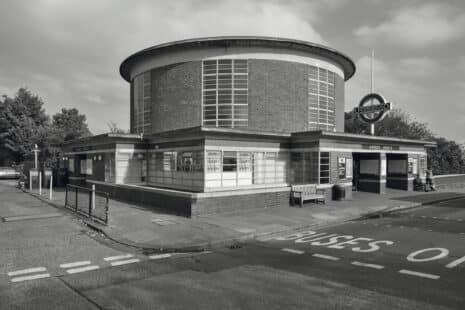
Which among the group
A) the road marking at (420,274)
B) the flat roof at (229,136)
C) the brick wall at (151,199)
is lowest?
the road marking at (420,274)

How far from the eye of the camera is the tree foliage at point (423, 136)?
132ft

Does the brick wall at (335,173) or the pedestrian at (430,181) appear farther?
the pedestrian at (430,181)

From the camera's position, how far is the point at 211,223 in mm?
12695

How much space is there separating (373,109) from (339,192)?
1120 centimetres

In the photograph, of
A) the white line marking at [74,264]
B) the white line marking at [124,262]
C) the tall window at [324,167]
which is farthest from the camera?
the tall window at [324,167]

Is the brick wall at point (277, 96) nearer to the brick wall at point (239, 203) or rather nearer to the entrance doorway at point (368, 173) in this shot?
the entrance doorway at point (368, 173)

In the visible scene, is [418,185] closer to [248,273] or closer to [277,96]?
[277,96]

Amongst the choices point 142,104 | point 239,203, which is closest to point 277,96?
point 142,104

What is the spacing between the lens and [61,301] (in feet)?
19.5

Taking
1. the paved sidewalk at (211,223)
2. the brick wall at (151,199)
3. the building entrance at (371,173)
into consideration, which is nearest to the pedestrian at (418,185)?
the building entrance at (371,173)

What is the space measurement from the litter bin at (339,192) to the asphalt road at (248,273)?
8.18 m

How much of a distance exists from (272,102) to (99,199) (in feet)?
51.0

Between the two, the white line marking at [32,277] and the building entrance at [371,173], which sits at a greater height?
the building entrance at [371,173]

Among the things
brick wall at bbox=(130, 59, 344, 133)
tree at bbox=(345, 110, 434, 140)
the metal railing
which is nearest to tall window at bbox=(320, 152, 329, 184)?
brick wall at bbox=(130, 59, 344, 133)
